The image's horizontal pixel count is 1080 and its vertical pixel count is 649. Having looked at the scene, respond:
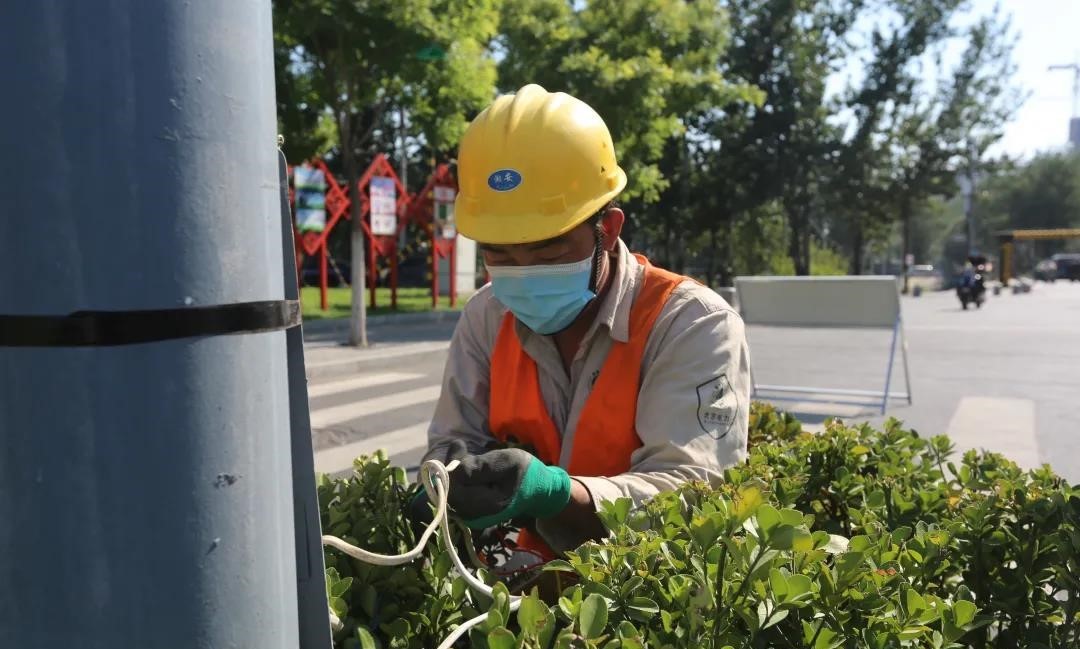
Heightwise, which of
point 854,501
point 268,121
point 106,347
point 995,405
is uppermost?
point 268,121

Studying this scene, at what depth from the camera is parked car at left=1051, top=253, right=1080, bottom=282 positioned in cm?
5847

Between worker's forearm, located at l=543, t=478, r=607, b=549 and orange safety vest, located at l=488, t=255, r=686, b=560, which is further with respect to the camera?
orange safety vest, located at l=488, t=255, r=686, b=560

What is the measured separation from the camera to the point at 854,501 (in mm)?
Result: 2234

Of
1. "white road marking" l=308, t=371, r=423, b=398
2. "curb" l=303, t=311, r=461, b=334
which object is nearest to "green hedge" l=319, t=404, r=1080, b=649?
"white road marking" l=308, t=371, r=423, b=398

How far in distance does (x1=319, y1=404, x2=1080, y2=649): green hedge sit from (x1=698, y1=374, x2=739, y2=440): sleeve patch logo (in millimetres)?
112

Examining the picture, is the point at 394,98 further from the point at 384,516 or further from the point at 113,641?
the point at 113,641

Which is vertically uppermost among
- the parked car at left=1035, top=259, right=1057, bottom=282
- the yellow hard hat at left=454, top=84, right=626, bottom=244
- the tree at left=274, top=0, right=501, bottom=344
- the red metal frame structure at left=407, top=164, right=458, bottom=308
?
the tree at left=274, top=0, right=501, bottom=344

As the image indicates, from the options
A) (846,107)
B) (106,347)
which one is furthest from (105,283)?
(846,107)

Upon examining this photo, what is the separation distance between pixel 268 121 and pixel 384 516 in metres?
0.99

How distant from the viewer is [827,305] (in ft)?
28.7

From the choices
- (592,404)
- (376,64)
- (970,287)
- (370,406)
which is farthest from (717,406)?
(970,287)

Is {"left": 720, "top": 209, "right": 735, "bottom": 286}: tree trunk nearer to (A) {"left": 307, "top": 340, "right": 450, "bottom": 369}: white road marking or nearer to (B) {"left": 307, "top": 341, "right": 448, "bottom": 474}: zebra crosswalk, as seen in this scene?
(A) {"left": 307, "top": 340, "right": 450, "bottom": 369}: white road marking

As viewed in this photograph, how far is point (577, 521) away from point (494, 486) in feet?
0.87

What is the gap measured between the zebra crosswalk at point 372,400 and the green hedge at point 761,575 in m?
3.38
